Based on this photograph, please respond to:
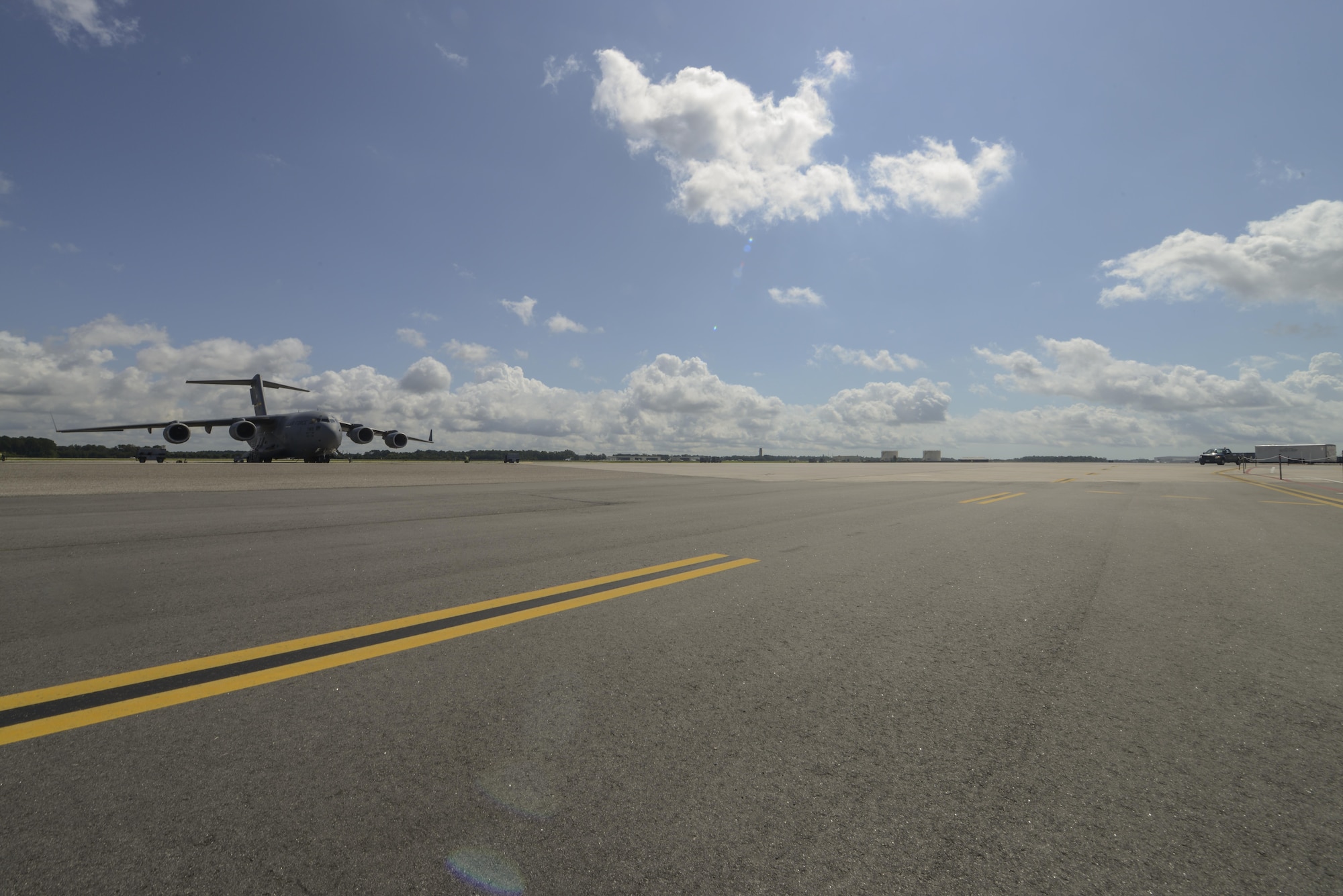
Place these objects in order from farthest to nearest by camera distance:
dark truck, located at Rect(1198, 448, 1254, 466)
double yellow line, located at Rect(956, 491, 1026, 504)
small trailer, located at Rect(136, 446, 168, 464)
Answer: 1. dark truck, located at Rect(1198, 448, 1254, 466)
2. small trailer, located at Rect(136, 446, 168, 464)
3. double yellow line, located at Rect(956, 491, 1026, 504)

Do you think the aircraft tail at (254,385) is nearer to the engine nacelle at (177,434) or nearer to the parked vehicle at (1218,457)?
the engine nacelle at (177,434)

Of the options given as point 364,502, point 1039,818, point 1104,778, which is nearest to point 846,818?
point 1039,818

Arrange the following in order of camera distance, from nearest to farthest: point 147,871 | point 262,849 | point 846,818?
point 147,871, point 262,849, point 846,818

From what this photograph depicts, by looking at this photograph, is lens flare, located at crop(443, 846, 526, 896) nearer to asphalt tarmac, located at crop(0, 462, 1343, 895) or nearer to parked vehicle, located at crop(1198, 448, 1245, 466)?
asphalt tarmac, located at crop(0, 462, 1343, 895)

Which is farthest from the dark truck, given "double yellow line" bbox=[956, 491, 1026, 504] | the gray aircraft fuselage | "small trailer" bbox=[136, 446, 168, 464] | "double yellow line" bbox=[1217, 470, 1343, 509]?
"small trailer" bbox=[136, 446, 168, 464]

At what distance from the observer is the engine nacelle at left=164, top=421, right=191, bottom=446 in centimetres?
3431

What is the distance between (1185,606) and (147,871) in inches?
239

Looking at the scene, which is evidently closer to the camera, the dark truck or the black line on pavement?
the black line on pavement

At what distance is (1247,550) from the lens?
23.5ft

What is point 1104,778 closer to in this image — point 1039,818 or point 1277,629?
point 1039,818

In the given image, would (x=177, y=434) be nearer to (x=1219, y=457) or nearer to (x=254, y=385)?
(x=254, y=385)

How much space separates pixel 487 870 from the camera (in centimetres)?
167

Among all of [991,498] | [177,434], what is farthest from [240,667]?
[177,434]

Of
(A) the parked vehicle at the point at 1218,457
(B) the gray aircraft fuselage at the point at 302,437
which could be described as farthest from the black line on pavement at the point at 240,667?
(A) the parked vehicle at the point at 1218,457
